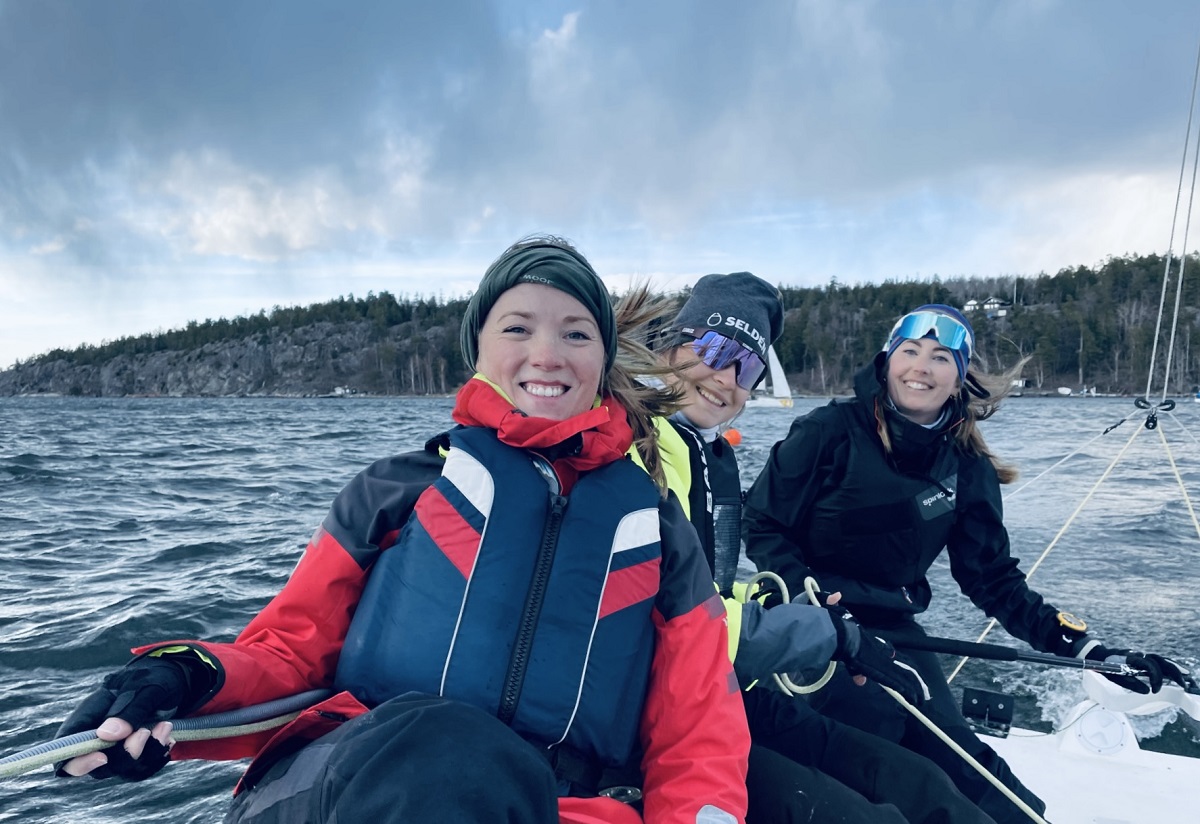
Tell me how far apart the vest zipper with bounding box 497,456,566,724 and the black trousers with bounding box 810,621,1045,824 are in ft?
4.89

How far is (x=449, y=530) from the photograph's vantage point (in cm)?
141

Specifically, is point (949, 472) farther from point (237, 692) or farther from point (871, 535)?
point (237, 692)

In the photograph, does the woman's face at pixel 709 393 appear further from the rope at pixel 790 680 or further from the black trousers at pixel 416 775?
the black trousers at pixel 416 775

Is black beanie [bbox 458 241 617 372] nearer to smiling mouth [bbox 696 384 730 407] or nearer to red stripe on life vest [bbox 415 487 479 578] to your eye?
red stripe on life vest [bbox 415 487 479 578]

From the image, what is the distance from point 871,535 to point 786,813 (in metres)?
1.31

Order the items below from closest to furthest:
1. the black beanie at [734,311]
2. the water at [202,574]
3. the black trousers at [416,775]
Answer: the black trousers at [416,775] < the black beanie at [734,311] < the water at [202,574]

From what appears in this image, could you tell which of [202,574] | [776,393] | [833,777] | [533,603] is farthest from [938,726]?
[776,393]

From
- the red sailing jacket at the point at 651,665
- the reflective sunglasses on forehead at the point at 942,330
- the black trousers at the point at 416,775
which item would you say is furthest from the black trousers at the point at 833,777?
the reflective sunglasses on forehead at the point at 942,330

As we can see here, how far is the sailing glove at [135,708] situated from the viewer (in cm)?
106

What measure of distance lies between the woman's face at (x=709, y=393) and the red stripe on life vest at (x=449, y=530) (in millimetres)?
1037

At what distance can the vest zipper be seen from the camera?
1325mm

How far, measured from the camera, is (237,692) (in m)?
1.28

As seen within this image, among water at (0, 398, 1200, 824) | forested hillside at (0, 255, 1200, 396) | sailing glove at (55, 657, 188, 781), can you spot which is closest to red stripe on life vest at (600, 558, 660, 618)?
sailing glove at (55, 657, 188, 781)

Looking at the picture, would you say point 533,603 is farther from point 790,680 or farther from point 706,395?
point 790,680
